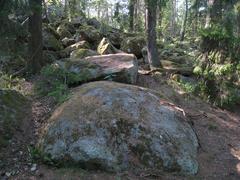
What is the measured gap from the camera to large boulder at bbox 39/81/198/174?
255 inches

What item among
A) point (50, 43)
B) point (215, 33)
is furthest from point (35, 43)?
point (215, 33)

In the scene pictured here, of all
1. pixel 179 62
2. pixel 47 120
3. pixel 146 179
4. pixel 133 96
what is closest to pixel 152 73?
pixel 179 62

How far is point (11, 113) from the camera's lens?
7.50 m

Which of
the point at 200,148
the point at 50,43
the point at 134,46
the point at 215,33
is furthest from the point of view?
the point at 134,46

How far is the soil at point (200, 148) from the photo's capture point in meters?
6.11

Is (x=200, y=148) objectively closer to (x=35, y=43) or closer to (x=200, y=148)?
(x=200, y=148)

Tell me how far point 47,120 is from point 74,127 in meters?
1.03

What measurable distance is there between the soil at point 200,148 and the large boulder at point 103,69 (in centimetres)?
111

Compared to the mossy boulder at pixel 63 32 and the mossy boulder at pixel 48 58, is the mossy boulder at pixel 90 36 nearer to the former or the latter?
the mossy boulder at pixel 63 32

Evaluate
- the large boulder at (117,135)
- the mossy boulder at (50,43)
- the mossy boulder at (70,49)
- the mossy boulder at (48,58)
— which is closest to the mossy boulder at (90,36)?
the mossy boulder at (70,49)

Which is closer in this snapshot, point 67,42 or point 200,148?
point 200,148

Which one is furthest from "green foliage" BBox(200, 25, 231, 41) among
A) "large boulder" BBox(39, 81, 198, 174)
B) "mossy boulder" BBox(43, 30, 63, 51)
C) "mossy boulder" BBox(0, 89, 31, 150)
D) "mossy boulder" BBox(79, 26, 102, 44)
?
"mossy boulder" BBox(79, 26, 102, 44)

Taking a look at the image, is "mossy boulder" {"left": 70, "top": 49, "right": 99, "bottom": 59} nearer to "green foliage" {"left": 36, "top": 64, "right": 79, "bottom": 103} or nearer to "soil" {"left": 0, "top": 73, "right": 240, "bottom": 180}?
"soil" {"left": 0, "top": 73, "right": 240, "bottom": 180}

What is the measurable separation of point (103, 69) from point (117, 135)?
374cm
